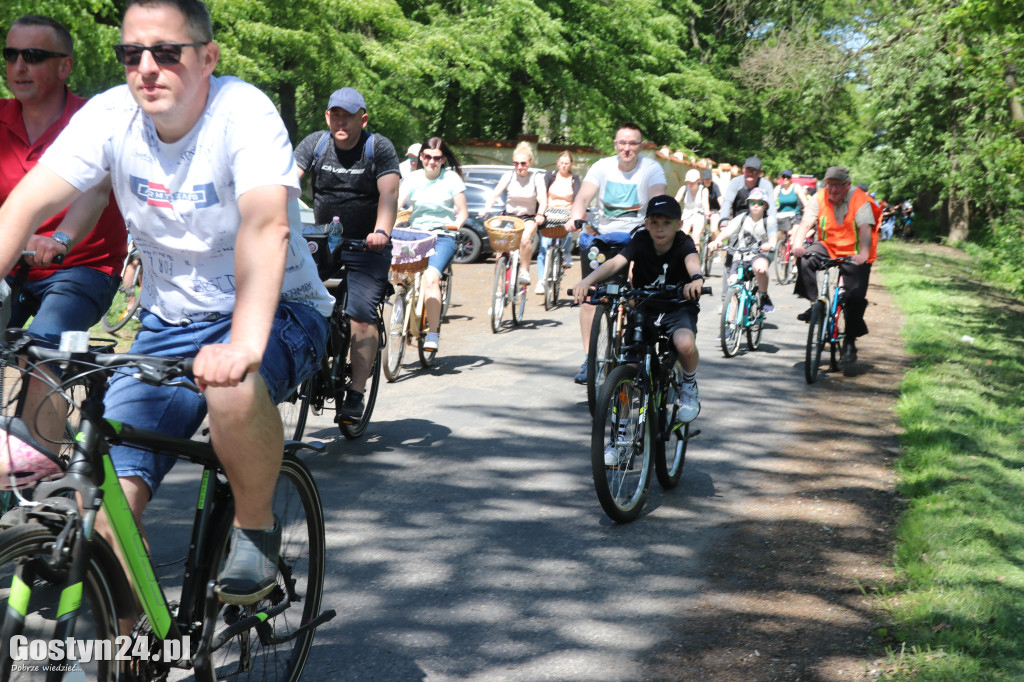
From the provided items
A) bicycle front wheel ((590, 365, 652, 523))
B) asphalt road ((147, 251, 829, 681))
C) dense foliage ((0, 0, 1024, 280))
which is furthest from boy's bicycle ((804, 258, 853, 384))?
bicycle front wheel ((590, 365, 652, 523))

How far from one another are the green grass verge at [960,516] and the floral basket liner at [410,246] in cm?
404

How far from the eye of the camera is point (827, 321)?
10.5 m

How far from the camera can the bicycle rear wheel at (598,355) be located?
820 cm

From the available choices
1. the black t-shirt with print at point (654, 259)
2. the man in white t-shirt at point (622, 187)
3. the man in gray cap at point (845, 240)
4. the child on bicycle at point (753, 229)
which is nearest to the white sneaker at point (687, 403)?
the black t-shirt with print at point (654, 259)

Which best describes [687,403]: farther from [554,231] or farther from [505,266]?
[554,231]

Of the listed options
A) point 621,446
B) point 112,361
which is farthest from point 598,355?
point 112,361

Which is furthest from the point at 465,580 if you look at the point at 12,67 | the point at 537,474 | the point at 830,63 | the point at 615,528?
the point at 830,63

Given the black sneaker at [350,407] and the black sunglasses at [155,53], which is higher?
the black sunglasses at [155,53]

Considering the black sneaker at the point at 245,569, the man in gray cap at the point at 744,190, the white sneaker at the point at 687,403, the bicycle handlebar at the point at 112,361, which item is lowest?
the white sneaker at the point at 687,403

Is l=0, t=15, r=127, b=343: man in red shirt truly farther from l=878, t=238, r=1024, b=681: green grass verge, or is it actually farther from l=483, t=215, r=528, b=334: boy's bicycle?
l=483, t=215, r=528, b=334: boy's bicycle

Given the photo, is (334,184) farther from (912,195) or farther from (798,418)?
(912,195)

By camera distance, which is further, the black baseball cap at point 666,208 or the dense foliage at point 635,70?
the dense foliage at point 635,70

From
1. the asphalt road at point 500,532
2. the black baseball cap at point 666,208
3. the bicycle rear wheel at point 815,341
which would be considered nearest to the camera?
the asphalt road at point 500,532

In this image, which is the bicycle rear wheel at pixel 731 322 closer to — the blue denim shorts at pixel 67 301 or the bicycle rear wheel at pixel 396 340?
the bicycle rear wheel at pixel 396 340
